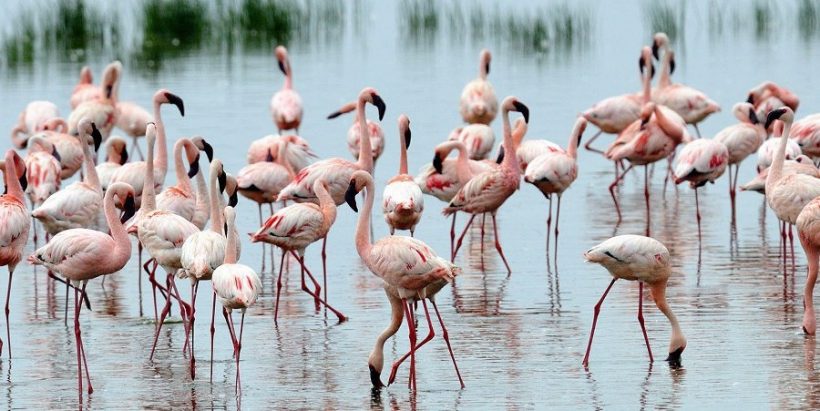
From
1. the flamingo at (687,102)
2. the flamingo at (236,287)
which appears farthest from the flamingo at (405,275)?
the flamingo at (687,102)

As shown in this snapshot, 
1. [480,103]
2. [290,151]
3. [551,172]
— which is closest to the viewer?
[551,172]

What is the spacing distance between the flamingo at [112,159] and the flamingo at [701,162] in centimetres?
499

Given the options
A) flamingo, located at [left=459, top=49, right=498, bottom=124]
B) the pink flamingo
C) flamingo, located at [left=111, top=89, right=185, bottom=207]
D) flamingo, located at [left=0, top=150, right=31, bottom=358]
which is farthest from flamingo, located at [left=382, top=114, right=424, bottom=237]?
the pink flamingo

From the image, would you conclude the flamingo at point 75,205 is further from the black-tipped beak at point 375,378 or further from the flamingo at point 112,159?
the black-tipped beak at point 375,378

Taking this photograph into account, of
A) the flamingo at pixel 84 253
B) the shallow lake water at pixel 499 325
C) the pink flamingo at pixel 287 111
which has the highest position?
the flamingo at pixel 84 253

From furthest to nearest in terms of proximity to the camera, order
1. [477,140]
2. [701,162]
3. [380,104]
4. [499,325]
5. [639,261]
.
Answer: [477,140]
[701,162]
[380,104]
[499,325]
[639,261]

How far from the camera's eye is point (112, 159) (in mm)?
14906

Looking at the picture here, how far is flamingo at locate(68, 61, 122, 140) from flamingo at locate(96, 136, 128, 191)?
10.1 feet

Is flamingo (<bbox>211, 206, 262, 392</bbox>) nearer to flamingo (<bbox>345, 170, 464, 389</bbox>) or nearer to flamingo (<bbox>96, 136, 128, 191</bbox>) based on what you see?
flamingo (<bbox>345, 170, 464, 389</bbox>)

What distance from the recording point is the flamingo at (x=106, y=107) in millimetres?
18109

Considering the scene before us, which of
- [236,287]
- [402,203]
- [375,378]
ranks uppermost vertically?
[236,287]

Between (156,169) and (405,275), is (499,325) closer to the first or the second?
(405,275)

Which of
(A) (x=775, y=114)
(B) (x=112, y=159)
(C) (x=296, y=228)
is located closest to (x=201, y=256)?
(C) (x=296, y=228)

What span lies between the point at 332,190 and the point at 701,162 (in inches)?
130
